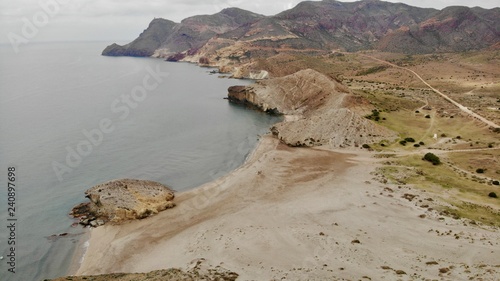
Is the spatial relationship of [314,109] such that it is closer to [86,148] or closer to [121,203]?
[86,148]

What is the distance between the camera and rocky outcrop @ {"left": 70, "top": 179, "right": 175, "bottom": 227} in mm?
48406

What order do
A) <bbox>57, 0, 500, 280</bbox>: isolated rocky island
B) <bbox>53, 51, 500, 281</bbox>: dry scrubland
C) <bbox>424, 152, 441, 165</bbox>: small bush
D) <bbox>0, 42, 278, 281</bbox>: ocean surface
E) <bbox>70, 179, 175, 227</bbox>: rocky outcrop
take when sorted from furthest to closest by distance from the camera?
1. <bbox>424, 152, 441, 165</bbox>: small bush
2. <bbox>70, 179, 175, 227</bbox>: rocky outcrop
3. <bbox>0, 42, 278, 281</bbox>: ocean surface
4. <bbox>57, 0, 500, 280</bbox>: isolated rocky island
5. <bbox>53, 51, 500, 281</bbox>: dry scrubland

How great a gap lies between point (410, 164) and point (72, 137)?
236 ft

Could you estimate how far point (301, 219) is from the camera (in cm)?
4556

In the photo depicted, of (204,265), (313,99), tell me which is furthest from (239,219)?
(313,99)

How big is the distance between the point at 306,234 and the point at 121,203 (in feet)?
83.3

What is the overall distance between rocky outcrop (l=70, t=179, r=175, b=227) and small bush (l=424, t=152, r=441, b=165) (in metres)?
43.0

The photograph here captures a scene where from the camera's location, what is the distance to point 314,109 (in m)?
105

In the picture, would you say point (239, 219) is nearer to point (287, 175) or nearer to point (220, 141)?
point (287, 175)

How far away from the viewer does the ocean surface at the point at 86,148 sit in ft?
150

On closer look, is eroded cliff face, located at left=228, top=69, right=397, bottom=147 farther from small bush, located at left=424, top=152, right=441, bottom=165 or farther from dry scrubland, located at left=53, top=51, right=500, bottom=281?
small bush, located at left=424, top=152, right=441, bottom=165

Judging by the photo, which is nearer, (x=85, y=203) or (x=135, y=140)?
(x=85, y=203)

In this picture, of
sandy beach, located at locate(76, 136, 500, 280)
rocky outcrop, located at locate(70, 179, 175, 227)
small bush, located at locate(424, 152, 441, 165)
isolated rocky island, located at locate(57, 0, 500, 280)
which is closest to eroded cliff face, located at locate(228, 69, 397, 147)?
isolated rocky island, located at locate(57, 0, 500, 280)

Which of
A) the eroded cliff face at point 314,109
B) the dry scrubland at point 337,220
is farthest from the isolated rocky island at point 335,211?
the eroded cliff face at point 314,109
